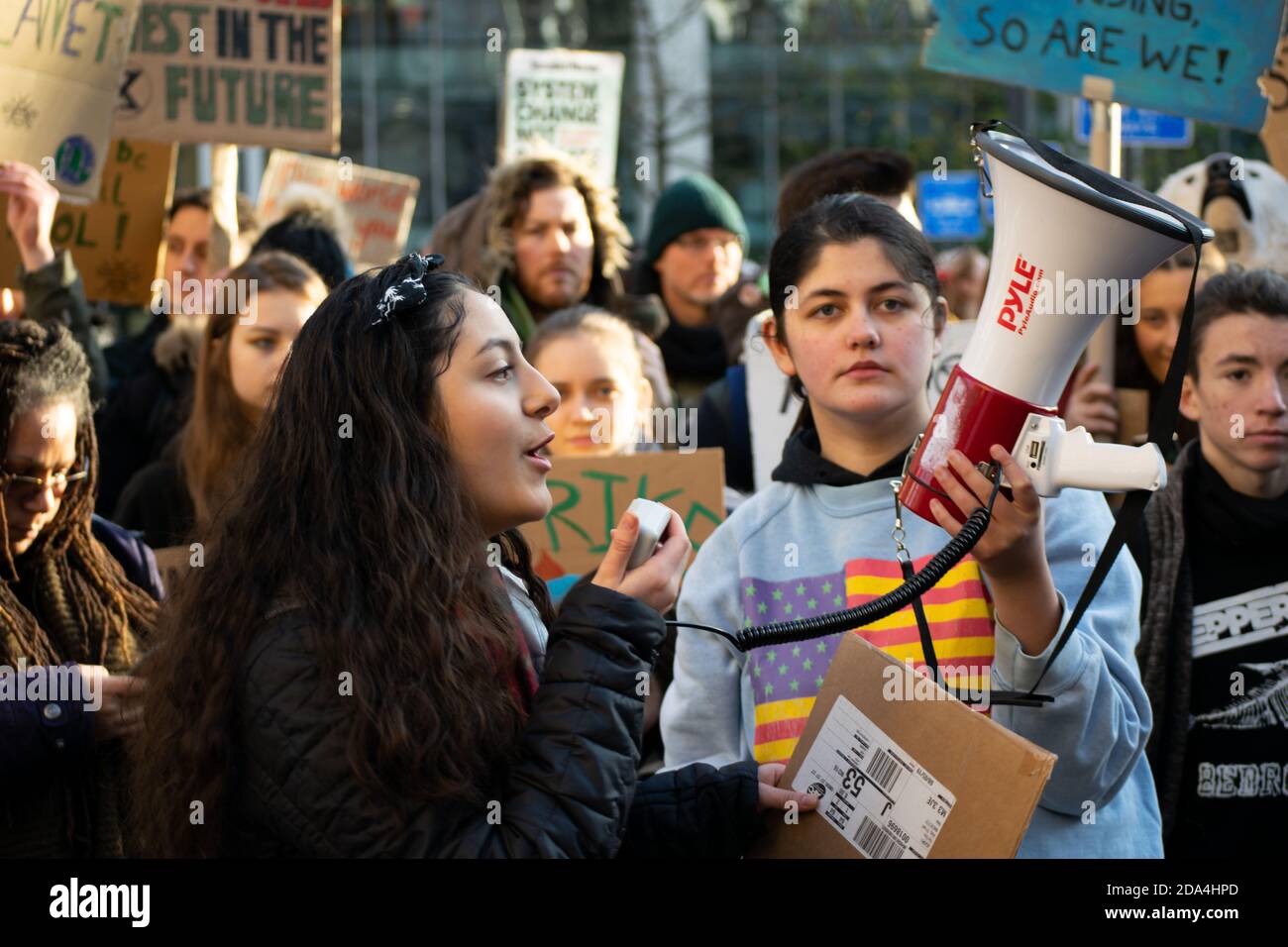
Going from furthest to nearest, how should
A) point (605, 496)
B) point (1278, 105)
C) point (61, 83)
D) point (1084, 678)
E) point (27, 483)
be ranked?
1. point (1278, 105)
2. point (61, 83)
3. point (605, 496)
4. point (27, 483)
5. point (1084, 678)

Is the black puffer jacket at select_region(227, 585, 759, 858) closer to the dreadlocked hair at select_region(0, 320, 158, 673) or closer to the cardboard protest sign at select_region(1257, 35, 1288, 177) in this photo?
the dreadlocked hair at select_region(0, 320, 158, 673)

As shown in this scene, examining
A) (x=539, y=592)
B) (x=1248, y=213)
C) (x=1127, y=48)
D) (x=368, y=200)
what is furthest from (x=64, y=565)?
(x=368, y=200)

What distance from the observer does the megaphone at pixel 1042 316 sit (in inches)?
86.0

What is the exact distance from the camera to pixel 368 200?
26.5ft

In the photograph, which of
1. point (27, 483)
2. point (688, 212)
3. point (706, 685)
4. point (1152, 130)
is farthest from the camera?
point (1152, 130)

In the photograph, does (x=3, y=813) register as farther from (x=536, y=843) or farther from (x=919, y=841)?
(x=919, y=841)

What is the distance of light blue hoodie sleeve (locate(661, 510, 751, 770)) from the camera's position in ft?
8.65

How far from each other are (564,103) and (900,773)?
5447 mm

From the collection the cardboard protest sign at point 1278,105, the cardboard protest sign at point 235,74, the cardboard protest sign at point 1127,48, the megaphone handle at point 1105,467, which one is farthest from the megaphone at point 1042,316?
the cardboard protest sign at point 235,74

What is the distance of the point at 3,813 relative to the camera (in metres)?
2.71

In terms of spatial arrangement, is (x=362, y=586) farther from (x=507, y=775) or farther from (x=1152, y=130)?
(x=1152, y=130)

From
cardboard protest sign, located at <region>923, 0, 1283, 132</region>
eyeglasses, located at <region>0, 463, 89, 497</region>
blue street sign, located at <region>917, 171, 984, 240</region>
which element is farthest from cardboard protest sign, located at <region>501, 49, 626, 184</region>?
blue street sign, located at <region>917, 171, 984, 240</region>

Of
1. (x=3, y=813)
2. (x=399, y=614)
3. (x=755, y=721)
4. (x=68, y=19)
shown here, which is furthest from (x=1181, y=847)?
(x=68, y=19)
